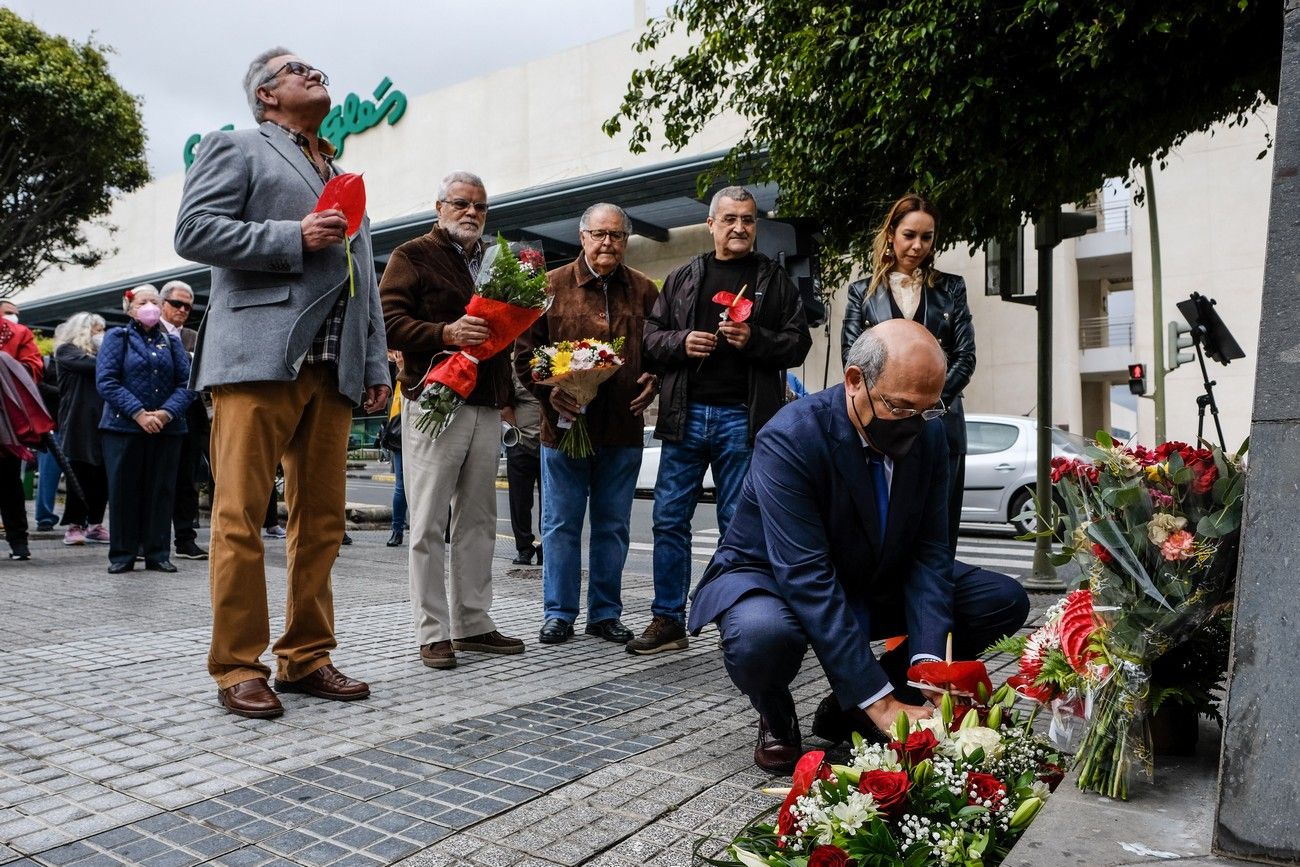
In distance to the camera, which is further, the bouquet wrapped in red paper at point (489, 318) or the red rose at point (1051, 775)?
the bouquet wrapped in red paper at point (489, 318)

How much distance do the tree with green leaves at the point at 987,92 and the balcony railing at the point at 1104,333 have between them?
21598 mm

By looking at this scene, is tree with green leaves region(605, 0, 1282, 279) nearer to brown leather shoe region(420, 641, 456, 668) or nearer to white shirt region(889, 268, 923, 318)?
white shirt region(889, 268, 923, 318)

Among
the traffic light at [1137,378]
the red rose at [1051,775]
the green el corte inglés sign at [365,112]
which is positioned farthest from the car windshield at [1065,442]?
the green el corte inglés sign at [365,112]

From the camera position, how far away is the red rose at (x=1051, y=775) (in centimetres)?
245

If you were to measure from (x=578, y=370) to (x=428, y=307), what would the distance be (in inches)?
28.8

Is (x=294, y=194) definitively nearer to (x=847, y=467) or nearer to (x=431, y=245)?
(x=431, y=245)

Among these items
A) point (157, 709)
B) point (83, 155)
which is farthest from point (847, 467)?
point (83, 155)

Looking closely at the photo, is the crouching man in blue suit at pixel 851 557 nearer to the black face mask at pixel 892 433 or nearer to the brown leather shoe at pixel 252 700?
the black face mask at pixel 892 433

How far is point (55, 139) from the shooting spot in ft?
64.5

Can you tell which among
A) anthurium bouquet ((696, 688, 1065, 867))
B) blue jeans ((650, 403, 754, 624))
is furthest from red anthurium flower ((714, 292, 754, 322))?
anthurium bouquet ((696, 688, 1065, 867))

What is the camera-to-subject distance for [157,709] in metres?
3.71

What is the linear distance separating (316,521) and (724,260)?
236 cm

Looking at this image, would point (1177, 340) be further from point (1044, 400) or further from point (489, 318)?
point (489, 318)

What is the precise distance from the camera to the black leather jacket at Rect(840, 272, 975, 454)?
473 centimetres
